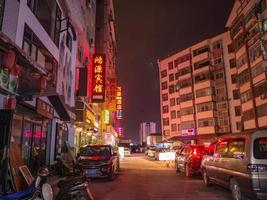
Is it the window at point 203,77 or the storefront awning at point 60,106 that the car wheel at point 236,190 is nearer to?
the storefront awning at point 60,106

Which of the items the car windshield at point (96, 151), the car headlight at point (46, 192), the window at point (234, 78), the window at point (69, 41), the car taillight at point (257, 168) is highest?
the window at point (234, 78)

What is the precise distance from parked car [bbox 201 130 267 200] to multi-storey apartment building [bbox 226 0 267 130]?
2423 cm

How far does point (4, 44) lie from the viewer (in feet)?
25.2

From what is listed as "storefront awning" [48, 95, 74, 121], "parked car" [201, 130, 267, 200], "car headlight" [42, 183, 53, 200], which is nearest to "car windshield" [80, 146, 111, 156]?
"storefront awning" [48, 95, 74, 121]

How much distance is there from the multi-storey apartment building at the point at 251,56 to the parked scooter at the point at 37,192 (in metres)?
29.7

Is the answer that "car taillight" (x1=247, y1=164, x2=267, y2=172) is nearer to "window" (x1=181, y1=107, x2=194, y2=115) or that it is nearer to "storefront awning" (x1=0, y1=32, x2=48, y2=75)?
"storefront awning" (x1=0, y1=32, x2=48, y2=75)

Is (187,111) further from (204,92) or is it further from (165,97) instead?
(165,97)

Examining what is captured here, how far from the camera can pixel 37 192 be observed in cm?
562

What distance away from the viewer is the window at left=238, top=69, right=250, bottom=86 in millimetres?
37969

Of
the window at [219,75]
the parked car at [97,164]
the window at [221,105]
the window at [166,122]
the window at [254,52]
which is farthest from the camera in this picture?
the window at [166,122]

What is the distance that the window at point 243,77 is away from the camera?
38.0 m

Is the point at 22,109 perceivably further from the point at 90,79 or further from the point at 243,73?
the point at 243,73

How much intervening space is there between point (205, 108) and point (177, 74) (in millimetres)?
14256

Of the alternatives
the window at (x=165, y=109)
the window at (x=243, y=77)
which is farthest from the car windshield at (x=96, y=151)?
the window at (x=165, y=109)
